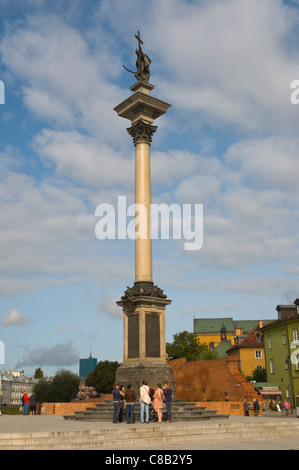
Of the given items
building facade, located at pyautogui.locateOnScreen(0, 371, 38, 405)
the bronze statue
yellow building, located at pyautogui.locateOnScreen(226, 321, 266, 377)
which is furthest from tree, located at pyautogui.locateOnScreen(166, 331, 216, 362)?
building facade, located at pyautogui.locateOnScreen(0, 371, 38, 405)

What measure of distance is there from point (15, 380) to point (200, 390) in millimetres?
163930

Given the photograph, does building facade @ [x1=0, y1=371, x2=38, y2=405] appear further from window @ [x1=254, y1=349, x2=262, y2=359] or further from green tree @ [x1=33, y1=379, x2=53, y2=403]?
window @ [x1=254, y1=349, x2=262, y2=359]

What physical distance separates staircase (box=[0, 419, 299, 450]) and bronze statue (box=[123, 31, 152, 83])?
62.0 ft

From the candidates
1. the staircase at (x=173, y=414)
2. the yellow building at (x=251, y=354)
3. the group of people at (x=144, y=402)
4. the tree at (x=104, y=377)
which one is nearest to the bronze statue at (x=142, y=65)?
the group of people at (x=144, y=402)

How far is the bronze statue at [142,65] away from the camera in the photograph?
1036 inches

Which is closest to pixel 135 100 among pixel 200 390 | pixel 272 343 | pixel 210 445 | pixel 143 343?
pixel 143 343

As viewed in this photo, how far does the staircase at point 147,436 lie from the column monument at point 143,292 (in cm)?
585

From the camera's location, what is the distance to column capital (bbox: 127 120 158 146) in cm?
2464

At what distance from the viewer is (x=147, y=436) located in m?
13.6

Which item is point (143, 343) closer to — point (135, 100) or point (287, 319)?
point (135, 100)

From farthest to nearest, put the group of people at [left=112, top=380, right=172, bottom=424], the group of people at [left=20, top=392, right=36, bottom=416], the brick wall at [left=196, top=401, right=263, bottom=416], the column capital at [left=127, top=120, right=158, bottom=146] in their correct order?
1. the brick wall at [left=196, top=401, right=263, bottom=416]
2. the group of people at [left=20, top=392, right=36, bottom=416]
3. the column capital at [left=127, top=120, right=158, bottom=146]
4. the group of people at [left=112, top=380, right=172, bottom=424]

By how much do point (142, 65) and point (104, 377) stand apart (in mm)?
70951

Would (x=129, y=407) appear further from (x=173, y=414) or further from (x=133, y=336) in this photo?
(x=133, y=336)

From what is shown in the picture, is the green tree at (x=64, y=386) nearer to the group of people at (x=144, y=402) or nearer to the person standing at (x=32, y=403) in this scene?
the person standing at (x=32, y=403)
